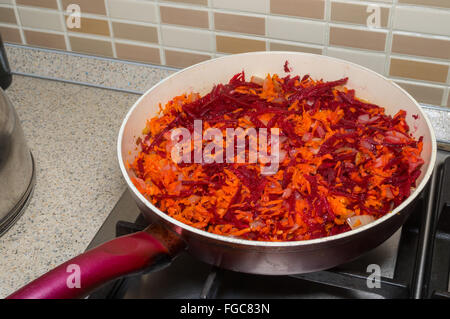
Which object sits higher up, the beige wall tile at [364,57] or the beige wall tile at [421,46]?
the beige wall tile at [421,46]

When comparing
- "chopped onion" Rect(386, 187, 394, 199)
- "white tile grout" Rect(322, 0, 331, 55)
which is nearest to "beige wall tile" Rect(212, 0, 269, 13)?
"white tile grout" Rect(322, 0, 331, 55)

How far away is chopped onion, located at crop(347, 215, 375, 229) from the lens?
694 millimetres

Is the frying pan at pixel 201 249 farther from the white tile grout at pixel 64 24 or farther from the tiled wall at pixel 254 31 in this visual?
the white tile grout at pixel 64 24

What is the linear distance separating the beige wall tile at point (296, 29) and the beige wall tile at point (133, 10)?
26cm

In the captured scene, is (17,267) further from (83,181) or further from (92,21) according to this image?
(92,21)

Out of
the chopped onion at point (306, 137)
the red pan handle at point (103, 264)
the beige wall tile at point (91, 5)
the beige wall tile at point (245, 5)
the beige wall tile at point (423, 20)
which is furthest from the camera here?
the beige wall tile at point (91, 5)

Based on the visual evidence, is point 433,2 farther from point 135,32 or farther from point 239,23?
point 135,32

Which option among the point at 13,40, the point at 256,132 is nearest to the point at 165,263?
the point at 256,132

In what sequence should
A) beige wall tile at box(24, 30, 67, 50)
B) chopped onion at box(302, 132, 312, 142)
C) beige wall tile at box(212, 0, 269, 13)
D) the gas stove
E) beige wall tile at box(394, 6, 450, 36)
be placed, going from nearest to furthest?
1. the gas stove
2. chopped onion at box(302, 132, 312, 142)
3. beige wall tile at box(394, 6, 450, 36)
4. beige wall tile at box(212, 0, 269, 13)
5. beige wall tile at box(24, 30, 67, 50)

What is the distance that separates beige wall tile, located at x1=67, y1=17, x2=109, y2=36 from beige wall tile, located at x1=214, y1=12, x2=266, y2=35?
274 mm

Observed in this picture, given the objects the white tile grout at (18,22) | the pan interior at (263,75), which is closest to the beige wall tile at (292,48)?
the pan interior at (263,75)

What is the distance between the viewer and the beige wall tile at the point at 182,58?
1140mm

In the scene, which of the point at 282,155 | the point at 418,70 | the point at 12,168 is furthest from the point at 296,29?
the point at 12,168

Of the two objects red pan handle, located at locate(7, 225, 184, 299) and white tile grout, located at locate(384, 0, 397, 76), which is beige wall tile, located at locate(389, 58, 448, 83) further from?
red pan handle, located at locate(7, 225, 184, 299)
